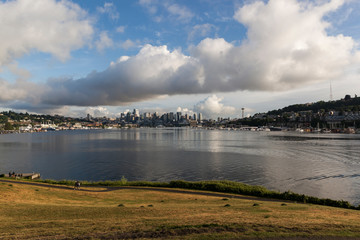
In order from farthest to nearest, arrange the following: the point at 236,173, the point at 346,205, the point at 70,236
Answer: the point at 236,173 < the point at 346,205 < the point at 70,236

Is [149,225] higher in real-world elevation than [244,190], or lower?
higher

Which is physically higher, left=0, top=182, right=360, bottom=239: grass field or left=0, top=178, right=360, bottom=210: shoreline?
left=0, top=182, right=360, bottom=239: grass field

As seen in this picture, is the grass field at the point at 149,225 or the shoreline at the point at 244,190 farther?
the shoreline at the point at 244,190

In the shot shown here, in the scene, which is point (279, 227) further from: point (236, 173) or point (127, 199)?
point (236, 173)

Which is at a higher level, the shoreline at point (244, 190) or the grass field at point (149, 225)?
the grass field at point (149, 225)

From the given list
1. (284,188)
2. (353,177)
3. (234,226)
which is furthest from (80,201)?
(353,177)

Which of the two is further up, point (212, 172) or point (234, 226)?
point (234, 226)

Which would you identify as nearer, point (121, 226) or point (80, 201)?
point (121, 226)

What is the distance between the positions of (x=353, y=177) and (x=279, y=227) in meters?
57.5

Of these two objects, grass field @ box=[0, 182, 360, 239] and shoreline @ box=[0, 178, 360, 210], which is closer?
grass field @ box=[0, 182, 360, 239]

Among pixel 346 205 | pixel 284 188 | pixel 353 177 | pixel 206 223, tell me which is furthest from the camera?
pixel 353 177

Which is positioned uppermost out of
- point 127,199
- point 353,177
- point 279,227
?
point 279,227

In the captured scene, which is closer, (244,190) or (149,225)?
(149,225)

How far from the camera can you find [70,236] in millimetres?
15789
